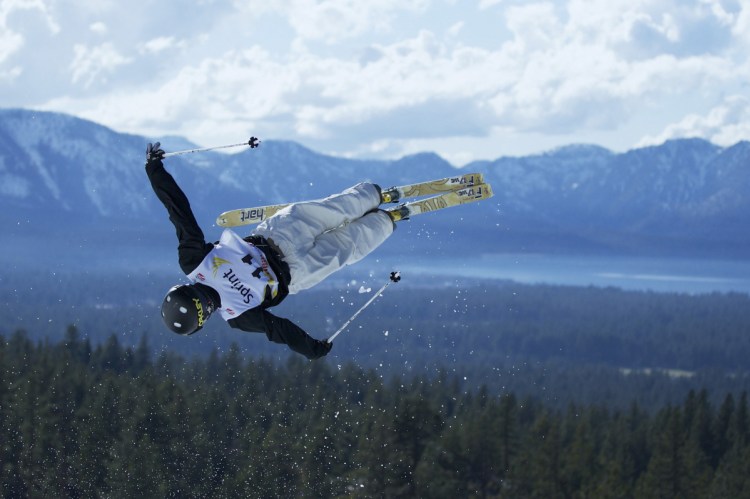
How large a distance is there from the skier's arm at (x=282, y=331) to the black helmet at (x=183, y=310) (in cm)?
70

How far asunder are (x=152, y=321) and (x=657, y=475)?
149m

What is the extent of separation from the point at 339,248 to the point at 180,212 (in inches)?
106

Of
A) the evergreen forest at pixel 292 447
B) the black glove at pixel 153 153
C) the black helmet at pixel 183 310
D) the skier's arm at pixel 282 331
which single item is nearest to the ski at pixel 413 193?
the skier's arm at pixel 282 331

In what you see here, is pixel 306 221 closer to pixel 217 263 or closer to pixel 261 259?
pixel 261 259

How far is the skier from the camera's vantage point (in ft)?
30.6

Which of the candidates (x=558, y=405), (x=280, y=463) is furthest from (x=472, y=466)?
(x=558, y=405)

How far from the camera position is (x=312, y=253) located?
11141 millimetres

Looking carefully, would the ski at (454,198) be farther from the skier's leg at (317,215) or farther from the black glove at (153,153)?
the black glove at (153,153)

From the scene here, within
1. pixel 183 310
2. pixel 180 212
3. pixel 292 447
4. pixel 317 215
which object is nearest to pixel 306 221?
pixel 317 215

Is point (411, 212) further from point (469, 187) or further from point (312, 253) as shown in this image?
point (312, 253)

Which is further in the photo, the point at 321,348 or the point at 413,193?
the point at 413,193

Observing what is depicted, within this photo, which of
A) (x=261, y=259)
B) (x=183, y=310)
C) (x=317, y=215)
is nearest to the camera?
(x=183, y=310)

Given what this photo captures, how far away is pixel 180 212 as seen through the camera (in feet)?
30.5

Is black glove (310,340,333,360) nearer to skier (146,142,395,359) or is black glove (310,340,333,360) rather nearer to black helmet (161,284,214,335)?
skier (146,142,395,359)
